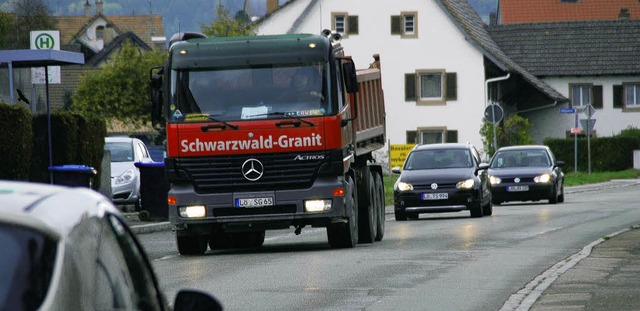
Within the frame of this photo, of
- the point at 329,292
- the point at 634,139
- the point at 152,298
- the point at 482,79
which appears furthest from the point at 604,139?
the point at 152,298

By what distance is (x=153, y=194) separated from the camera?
30.2m

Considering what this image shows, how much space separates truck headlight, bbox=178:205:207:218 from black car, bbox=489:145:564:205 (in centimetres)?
2011

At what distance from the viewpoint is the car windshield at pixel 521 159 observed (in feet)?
133

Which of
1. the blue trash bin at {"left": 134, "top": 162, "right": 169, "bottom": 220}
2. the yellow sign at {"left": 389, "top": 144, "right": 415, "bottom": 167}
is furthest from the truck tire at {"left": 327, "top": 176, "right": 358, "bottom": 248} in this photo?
the yellow sign at {"left": 389, "top": 144, "right": 415, "bottom": 167}

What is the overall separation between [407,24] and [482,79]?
4.42 m

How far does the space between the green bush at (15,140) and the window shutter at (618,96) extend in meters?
66.4

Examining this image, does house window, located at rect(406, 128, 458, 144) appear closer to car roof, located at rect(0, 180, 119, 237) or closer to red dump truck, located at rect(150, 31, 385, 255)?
red dump truck, located at rect(150, 31, 385, 255)

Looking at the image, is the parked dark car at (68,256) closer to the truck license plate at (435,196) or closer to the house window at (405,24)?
the truck license plate at (435,196)

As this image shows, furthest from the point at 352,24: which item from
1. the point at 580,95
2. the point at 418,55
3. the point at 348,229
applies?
the point at 348,229

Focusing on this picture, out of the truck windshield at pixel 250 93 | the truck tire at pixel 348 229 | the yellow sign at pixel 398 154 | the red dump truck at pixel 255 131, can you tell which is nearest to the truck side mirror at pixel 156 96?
the red dump truck at pixel 255 131

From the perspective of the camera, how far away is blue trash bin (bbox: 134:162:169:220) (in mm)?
30109

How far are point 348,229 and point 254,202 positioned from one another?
5.29 feet

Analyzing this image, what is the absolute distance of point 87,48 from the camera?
132 m

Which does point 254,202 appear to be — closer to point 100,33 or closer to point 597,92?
point 597,92
